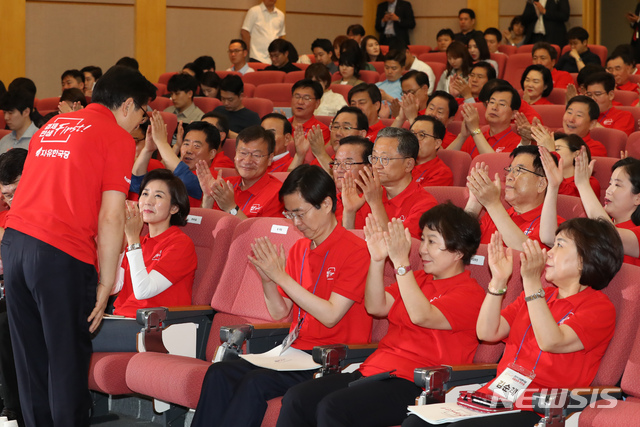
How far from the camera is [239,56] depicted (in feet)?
27.4

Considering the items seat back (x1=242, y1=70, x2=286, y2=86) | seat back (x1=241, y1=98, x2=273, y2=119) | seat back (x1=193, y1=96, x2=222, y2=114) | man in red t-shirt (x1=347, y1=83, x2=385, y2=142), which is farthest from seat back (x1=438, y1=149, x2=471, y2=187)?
seat back (x1=242, y1=70, x2=286, y2=86)

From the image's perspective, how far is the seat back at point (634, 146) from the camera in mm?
4176

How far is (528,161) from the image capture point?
310 cm

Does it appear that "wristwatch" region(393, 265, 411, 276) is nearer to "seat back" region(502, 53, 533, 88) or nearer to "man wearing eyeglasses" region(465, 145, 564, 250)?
"man wearing eyeglasses" region(465, 145, 564, 250)

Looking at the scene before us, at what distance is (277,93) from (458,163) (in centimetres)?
329

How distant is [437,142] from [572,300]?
2.06m

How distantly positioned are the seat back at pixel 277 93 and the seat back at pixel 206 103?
0.58 m

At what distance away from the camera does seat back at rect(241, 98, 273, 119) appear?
6422 mm

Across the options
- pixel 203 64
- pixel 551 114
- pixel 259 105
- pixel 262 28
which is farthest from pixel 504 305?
pixel 262 28

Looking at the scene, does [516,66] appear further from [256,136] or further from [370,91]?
[256,136]

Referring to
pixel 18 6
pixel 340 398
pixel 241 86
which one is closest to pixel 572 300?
pixel 340 398

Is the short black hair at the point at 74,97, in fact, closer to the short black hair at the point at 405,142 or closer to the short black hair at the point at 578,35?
the short black hair at the point at 405,142

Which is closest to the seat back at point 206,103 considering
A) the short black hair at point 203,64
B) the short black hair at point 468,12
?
the short black hair at point 203,64

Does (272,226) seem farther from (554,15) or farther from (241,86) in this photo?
(554,15)
